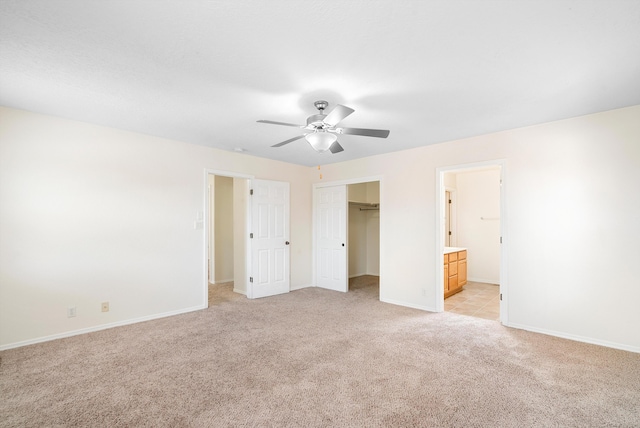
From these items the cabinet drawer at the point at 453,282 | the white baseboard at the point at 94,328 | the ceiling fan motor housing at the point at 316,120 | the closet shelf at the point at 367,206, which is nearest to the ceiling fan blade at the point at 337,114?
the ceiling fan motor housing at the point at 316,120

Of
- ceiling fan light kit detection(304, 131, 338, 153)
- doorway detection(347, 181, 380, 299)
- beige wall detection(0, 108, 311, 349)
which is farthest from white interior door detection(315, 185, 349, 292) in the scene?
ceiling fan light kit detection(304, 131, 338, 153)

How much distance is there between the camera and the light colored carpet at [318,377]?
204 centimetres

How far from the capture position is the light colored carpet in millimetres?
2041

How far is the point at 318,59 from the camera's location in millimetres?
2197

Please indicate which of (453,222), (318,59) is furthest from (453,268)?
(318,59)

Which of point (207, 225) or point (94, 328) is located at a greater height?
point (207, 225)

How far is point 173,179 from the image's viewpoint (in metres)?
4.40

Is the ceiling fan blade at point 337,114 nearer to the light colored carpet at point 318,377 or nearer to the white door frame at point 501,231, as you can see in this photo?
the light colored carpet at point 318,377

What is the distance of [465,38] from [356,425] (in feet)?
8.94

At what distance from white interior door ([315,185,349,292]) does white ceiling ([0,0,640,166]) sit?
8.46 ft

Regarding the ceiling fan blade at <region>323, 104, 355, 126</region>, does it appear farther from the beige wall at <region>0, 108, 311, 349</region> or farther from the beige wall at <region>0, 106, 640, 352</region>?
the beige wall at <region>0, 108, 311, 349</region>

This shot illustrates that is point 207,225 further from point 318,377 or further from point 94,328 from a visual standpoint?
point 318,377

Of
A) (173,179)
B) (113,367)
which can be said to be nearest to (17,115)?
(173,179)

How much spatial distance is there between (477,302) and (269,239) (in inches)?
154
